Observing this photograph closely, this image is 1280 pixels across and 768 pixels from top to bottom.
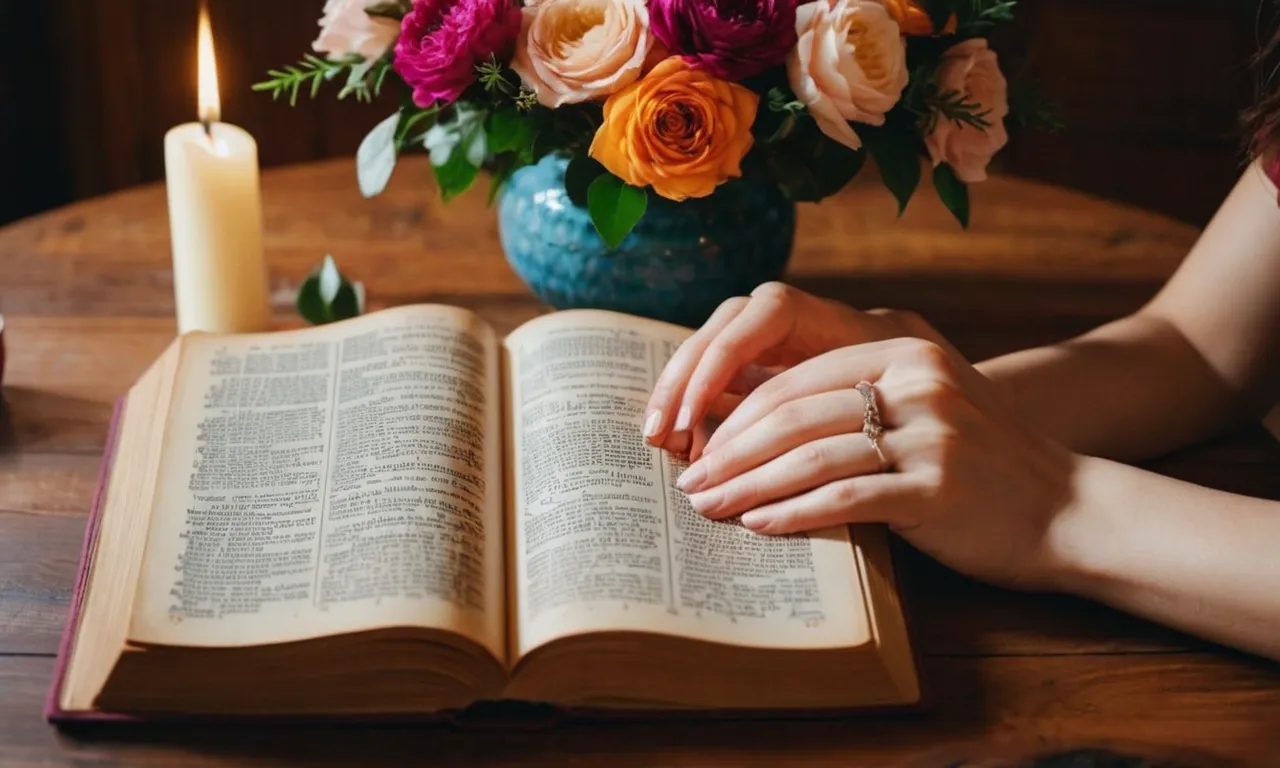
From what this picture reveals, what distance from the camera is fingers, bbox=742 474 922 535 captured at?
0.81 meters

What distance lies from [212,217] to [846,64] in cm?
51

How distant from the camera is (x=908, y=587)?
874 millimetres

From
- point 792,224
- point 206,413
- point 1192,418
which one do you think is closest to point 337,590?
point 206,413

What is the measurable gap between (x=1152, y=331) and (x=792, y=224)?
313 millimetres

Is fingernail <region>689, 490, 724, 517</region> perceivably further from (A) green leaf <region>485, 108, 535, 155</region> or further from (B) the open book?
(A) green leaf <region>485, 108, 535, 155</region>

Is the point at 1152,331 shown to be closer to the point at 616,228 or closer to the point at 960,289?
the point at 960,289

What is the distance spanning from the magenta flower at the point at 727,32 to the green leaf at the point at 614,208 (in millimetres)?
106

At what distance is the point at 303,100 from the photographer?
2357mm

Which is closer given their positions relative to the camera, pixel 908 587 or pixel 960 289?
pixel 908 587

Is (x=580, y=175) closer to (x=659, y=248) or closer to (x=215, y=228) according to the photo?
(x=659, y=248)

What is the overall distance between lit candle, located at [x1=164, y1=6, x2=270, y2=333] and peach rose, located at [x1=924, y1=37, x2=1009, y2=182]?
21.3 inches

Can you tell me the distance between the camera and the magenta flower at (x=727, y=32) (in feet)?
2.93

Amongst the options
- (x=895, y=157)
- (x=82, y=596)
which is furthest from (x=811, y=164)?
(x=82, y=596)

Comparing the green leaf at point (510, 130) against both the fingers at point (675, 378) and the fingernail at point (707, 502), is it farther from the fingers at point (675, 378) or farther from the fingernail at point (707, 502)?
the fingernail at point (707, 502)
